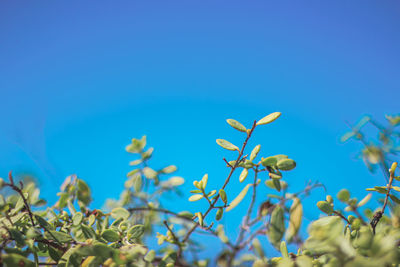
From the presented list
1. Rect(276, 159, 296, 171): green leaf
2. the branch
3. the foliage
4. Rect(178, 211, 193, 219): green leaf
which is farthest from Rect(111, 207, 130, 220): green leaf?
the branch

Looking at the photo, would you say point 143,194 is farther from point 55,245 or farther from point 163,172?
point 55,245

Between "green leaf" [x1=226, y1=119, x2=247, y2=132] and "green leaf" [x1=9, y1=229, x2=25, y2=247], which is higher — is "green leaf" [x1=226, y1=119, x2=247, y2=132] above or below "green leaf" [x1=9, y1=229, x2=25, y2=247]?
above

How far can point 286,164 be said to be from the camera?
0.47 m

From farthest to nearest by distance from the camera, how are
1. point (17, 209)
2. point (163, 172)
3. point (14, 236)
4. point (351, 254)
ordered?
1. point (163, 172)
2. point (17, 209)
3. point (14, 236)
4. point (351, 254)

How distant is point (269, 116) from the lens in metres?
0.53

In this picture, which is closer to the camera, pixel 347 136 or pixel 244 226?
pixel 244 226

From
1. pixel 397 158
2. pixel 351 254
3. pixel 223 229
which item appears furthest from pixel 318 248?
pixel 397 158

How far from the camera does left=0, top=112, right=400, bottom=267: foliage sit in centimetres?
37

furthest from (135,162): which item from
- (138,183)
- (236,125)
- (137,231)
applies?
(236,125)

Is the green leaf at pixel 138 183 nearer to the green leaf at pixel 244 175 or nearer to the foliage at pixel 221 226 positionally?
the foliage at pixel 221 226

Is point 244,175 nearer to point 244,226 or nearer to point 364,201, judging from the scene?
point 244,226

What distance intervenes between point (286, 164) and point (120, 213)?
1.29 feet

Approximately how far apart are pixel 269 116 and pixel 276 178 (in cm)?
13

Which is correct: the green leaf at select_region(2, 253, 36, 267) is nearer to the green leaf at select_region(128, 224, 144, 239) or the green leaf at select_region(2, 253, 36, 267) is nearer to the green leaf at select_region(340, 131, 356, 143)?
the green leaf at select_region(128, 224, 144, 239)
